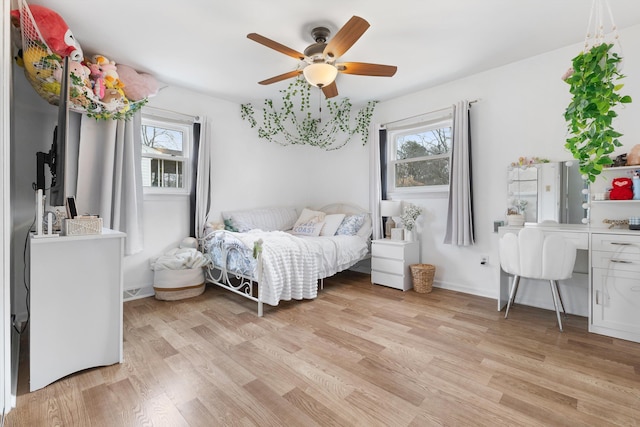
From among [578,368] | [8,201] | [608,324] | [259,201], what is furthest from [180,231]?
[608,324]

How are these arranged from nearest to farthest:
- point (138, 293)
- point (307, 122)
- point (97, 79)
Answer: point (97, 79) < point (138, 293) < point (307, 122)

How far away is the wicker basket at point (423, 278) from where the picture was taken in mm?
3412

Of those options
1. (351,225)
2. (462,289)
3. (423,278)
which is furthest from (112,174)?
(462,289)

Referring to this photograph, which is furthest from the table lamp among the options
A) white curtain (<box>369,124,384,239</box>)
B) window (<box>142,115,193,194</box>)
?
window (<box>142,115,193,194</box>)

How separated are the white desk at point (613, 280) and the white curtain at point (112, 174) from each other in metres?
4.14

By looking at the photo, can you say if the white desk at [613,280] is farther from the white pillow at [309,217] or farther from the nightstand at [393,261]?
the white pillow at [309,217]

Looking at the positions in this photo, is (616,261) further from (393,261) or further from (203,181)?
(203,181)

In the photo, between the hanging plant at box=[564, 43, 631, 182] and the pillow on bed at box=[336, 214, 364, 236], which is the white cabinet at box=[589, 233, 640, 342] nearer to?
the hanging plant at box=[564, 43, 631, 182]

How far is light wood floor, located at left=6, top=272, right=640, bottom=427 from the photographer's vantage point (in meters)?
1.46

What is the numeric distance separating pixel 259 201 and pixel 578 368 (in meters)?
3.82

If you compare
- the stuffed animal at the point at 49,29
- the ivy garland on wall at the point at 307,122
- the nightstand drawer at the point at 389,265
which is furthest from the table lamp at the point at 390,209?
the stuffed animal at the point at 49,29

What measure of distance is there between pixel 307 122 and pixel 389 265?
8.78 feet

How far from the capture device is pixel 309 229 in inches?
162

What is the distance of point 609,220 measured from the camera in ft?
8.25
